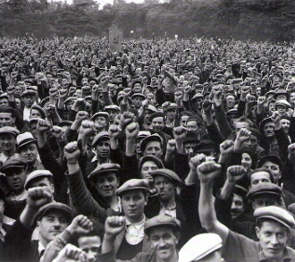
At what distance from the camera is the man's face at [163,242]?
3.28 m

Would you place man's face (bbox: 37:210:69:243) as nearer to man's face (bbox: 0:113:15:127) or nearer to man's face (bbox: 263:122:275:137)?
man's face (bbox: 0:113:15:127)

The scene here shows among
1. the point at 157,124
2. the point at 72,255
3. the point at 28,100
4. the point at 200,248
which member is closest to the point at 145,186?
the point at 200,248

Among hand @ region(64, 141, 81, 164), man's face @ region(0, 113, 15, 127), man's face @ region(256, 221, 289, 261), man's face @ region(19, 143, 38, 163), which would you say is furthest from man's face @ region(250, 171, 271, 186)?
man's face @ region(0, 113, 15, 127)

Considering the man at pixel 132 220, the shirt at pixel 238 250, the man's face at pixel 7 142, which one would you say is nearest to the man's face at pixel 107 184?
the man at pixel 132 220

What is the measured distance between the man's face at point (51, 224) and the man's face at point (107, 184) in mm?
881

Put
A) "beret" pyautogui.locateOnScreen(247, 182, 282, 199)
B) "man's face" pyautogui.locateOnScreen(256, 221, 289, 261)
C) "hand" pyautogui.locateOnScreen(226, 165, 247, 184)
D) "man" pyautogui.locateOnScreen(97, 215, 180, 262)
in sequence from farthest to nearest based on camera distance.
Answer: "beret" pyautogui.locateOnScreen(247, 182, 282, 199)
"hand" pyautogui.locateOnScreen(226, 165, 247, 184)
"man" pyautogui.locateOnScreen(97, 215, 180, 262)
"man's face" pyautogui.locateOnScreen(256, 221, 289, 261)

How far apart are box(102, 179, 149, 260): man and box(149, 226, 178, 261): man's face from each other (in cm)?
21

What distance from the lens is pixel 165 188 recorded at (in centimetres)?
419

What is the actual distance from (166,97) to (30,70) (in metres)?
5.01

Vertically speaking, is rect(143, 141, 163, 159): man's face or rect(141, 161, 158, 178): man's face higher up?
rect(143, 141, 163, 159): man's face

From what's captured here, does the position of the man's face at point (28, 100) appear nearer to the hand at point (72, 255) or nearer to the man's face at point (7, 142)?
the man's face at point (7, 142)

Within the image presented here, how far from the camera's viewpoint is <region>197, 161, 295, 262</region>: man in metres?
3.14

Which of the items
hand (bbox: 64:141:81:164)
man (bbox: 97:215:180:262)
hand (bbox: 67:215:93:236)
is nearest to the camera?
hand (bbox: 67:215:93:236)

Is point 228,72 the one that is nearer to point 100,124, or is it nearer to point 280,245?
point 100,124
